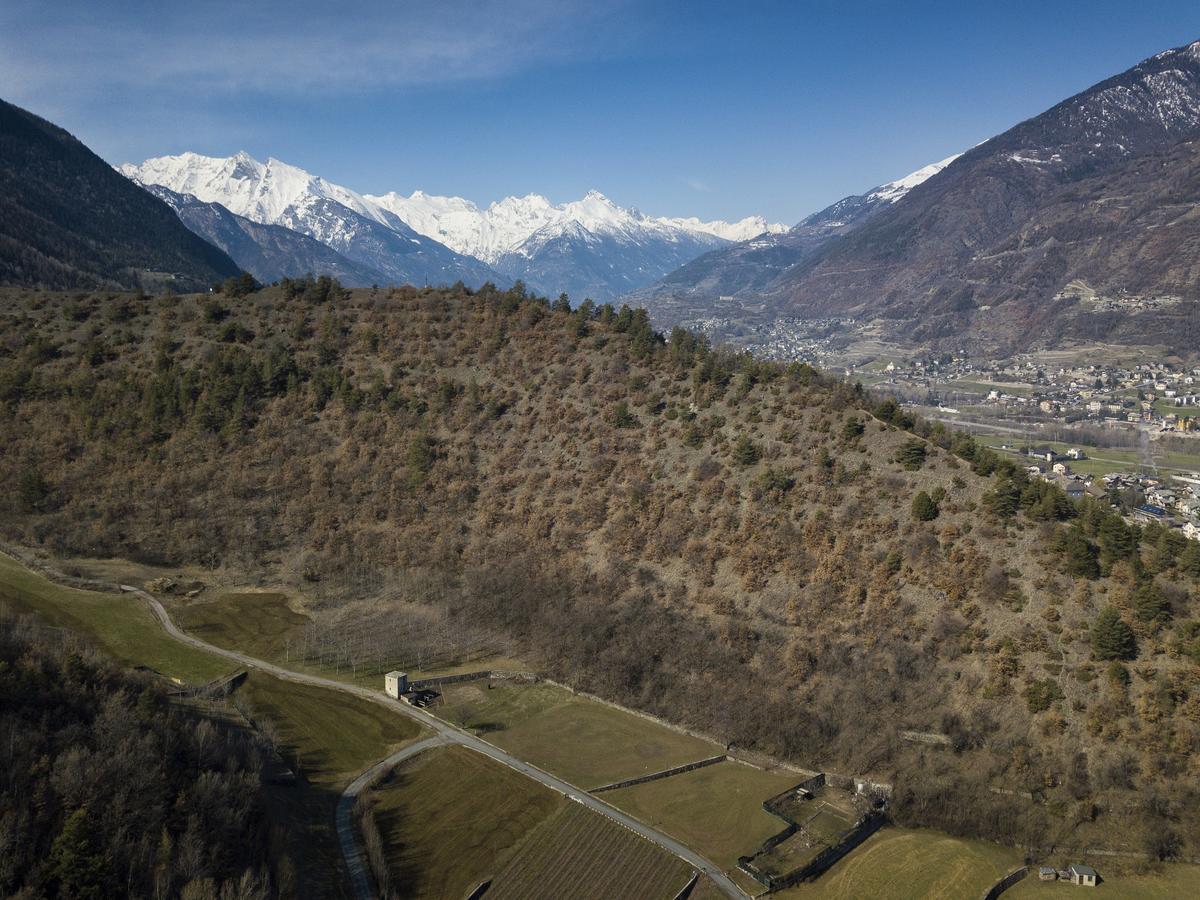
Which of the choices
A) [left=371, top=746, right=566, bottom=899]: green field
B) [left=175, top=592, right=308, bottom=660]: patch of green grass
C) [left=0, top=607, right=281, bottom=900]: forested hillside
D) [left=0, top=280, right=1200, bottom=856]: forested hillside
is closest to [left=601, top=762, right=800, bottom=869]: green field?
[left=0, top=280, right=1200, bottom=856]: forested hillside

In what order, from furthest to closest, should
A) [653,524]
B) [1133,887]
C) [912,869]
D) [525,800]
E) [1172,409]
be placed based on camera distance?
[1172,409], [653,524], [525,800], [912,869], [1133,887]

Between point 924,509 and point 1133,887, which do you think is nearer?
point 1133,887

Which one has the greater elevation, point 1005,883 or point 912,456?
point 912,456

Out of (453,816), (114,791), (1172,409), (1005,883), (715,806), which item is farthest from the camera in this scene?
(1172,409)

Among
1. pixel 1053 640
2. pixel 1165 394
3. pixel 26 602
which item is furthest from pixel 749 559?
pixel 1165 394

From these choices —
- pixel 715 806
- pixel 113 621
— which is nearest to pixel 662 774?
pixel 715 806

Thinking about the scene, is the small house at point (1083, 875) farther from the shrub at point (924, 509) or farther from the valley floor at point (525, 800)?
the shrub at point (924, 509)

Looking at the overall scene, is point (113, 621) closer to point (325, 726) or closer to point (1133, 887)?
point (325, 726)
